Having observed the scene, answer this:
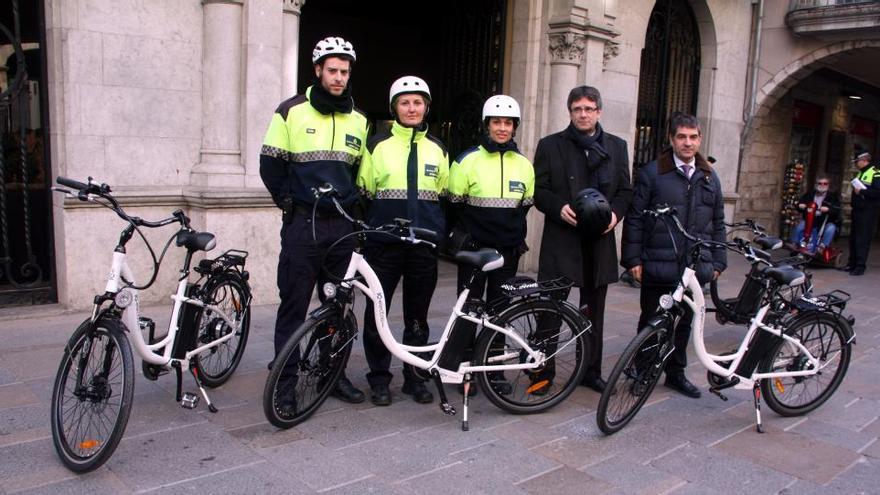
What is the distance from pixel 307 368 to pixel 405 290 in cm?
83

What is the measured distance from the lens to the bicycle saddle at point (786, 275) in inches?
171

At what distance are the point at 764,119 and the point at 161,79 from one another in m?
11.7

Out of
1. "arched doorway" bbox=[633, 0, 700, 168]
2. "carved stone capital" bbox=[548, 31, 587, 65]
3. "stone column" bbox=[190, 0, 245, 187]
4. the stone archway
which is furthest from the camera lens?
the stone archway

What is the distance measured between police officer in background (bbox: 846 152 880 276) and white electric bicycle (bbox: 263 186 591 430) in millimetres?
8707

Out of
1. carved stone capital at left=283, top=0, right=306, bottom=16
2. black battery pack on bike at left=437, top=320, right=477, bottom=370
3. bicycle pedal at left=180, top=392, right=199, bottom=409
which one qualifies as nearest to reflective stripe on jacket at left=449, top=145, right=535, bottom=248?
black battery pack on bike at left=437, top=320, right=477, bottom=370

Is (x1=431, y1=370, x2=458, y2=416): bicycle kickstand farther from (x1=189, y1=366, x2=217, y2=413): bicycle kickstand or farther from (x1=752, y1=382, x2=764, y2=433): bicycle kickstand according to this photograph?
(x1=752, y1=382, x2=764, y2=433): bicycle kickstand

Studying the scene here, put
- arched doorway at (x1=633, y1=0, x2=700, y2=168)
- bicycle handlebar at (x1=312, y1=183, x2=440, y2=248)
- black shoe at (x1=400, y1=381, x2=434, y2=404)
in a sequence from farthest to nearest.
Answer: arched doorway at (x1=633, y1=0, x2=700, y2=168) → black shoe at (x1=400, y1=381, x2=434, y2=404) → bicycle handlebar at (x1=312, y1=183, x2=440, y2=248)

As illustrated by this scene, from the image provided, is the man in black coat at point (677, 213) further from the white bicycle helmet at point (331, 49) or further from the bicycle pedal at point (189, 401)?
the bicycle pedal at point (189, 401)

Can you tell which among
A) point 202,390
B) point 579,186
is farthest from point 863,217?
point 202,390

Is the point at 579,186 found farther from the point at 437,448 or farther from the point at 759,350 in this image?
the point at 437,448

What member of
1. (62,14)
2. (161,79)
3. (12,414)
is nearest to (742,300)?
(12,414)

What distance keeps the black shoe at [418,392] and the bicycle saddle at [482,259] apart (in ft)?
2.96

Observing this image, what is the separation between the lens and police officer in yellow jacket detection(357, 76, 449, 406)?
4266 millimetres

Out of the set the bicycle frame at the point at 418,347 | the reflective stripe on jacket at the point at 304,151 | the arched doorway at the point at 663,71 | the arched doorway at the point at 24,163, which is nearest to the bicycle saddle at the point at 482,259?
the bicycle frame at the point at 418,347
